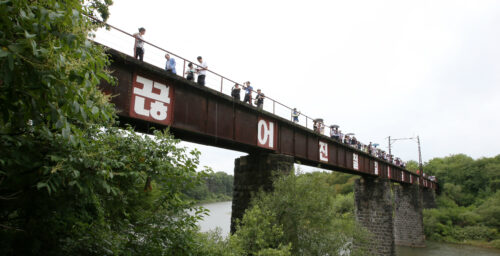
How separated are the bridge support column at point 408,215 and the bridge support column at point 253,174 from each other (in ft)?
125

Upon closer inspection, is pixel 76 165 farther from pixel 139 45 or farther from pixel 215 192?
pixel 215 192

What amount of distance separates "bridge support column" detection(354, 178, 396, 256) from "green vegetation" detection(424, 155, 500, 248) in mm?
22921

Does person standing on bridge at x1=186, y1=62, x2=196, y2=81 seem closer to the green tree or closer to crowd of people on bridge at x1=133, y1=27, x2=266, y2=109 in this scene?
crowd of people on bridge at x1=133, y1=27, x2=266, y2=109

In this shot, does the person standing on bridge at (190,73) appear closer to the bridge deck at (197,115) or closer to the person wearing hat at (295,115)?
the bridge deck at (197,115)

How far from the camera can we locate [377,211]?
97.6ft

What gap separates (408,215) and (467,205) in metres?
27.1

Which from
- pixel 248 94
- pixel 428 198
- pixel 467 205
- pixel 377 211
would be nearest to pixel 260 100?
pixel 248 94

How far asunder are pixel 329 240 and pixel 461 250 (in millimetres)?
38580

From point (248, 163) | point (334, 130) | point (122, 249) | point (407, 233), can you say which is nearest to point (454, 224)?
point (407, 233)

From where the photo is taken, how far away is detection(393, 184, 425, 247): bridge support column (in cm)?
4366

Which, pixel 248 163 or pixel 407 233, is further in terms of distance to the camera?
pixel 407 233

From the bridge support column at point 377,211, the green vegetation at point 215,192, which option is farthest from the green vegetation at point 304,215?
the green vegetation at point 215,192

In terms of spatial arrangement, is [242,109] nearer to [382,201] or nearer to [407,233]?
[382,201]

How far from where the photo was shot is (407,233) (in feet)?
144
